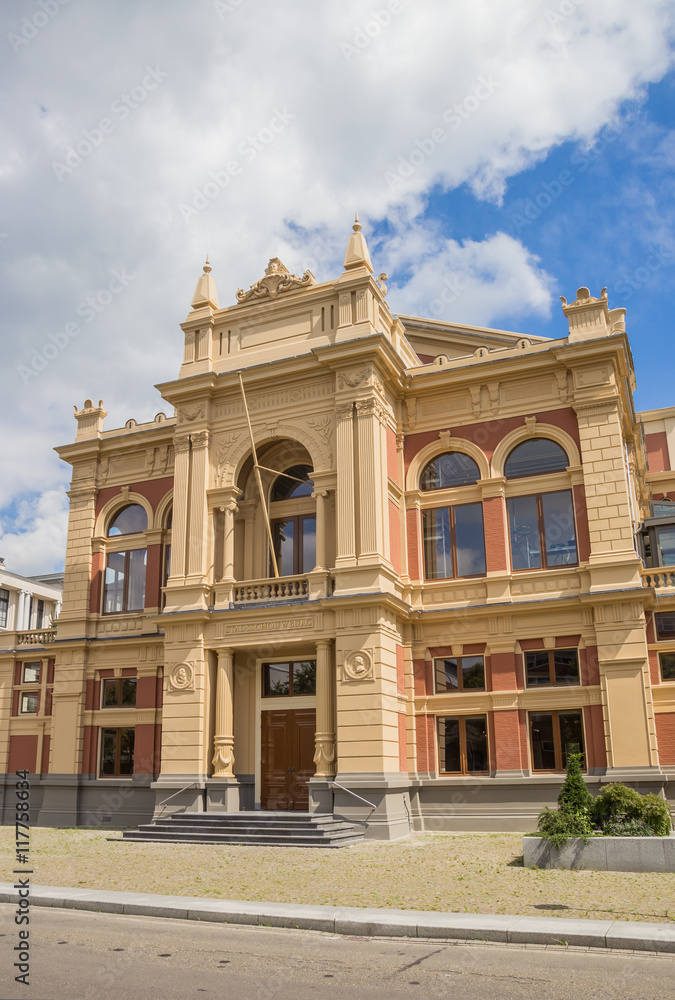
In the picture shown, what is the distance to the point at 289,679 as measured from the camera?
28.2 metres

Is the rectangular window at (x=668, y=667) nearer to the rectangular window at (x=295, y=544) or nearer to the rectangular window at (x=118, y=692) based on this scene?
the rectangular window at (x=295, y=544)

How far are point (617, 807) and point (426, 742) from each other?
1011 cm

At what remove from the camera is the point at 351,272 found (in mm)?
29016

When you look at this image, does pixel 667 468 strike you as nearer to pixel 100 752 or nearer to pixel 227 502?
pixel 227 502

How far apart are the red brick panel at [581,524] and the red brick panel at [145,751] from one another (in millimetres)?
16384

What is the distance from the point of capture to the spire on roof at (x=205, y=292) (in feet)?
104

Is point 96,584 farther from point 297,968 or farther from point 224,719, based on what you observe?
point 297,968

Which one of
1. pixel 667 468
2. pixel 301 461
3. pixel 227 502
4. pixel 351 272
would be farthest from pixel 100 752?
pixel 667 468

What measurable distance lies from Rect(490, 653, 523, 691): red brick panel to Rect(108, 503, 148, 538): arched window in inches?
595

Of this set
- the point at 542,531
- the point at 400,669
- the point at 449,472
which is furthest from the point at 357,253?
the point at 400,669

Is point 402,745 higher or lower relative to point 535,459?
lower

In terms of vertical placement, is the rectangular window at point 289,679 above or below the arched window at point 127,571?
below

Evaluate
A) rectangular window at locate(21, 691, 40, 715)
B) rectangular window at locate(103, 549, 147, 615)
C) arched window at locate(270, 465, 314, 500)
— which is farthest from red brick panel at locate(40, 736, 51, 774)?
arched window at locate(270, 465, 314, 500)

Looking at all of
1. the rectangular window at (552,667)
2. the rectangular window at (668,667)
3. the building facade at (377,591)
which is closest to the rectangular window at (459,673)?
the building facade at (377,591)
